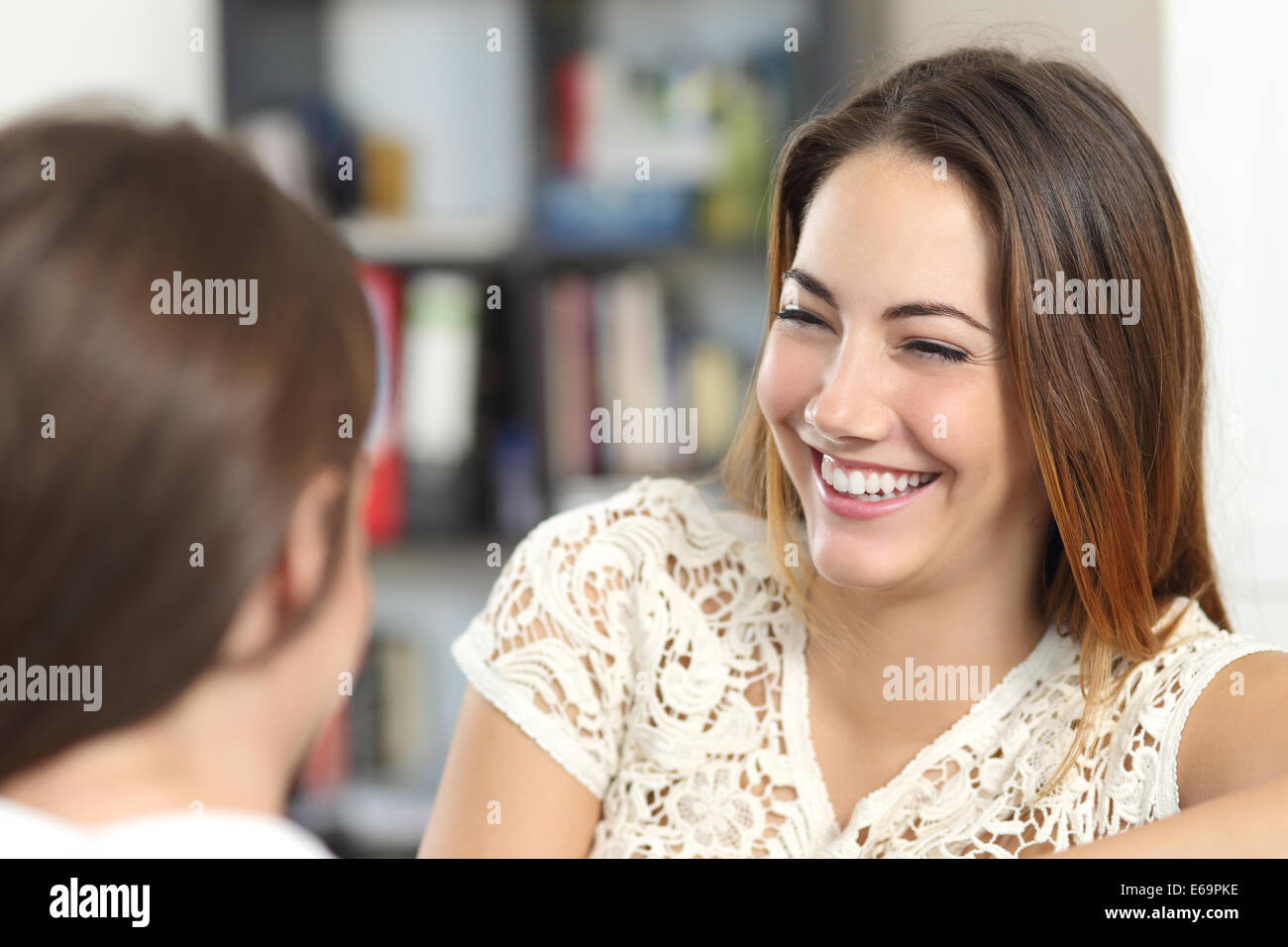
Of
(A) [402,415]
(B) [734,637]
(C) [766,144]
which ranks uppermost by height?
(C) [766,144]

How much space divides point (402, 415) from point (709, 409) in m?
0.56

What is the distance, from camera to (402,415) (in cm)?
217

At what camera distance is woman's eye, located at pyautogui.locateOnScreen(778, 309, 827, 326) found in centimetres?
111

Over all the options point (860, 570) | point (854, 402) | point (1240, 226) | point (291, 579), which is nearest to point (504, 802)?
point (860, 570)

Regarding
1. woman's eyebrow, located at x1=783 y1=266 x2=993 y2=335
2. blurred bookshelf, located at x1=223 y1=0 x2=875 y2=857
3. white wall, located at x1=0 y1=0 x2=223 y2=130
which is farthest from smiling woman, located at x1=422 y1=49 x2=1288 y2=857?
white wall, located at x1=0 y1=0 x2=223 y2=130

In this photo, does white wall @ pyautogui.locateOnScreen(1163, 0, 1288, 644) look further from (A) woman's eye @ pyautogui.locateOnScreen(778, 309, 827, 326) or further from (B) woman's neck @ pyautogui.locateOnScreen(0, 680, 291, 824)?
(B) woman's neck @ pyautogui.locateOnScreen(0, 680, 291, 824)

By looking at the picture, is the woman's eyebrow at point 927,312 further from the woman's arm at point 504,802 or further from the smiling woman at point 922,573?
the woman's arm at point 504,802

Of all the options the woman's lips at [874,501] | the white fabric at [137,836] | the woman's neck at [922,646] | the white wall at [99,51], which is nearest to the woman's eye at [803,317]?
the woman's lips at [874,501]

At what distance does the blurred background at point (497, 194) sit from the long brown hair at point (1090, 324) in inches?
37.0

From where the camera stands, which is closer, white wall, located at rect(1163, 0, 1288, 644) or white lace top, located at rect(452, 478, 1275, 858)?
white lace top, located at rect(452, 478, 1275, 858)
